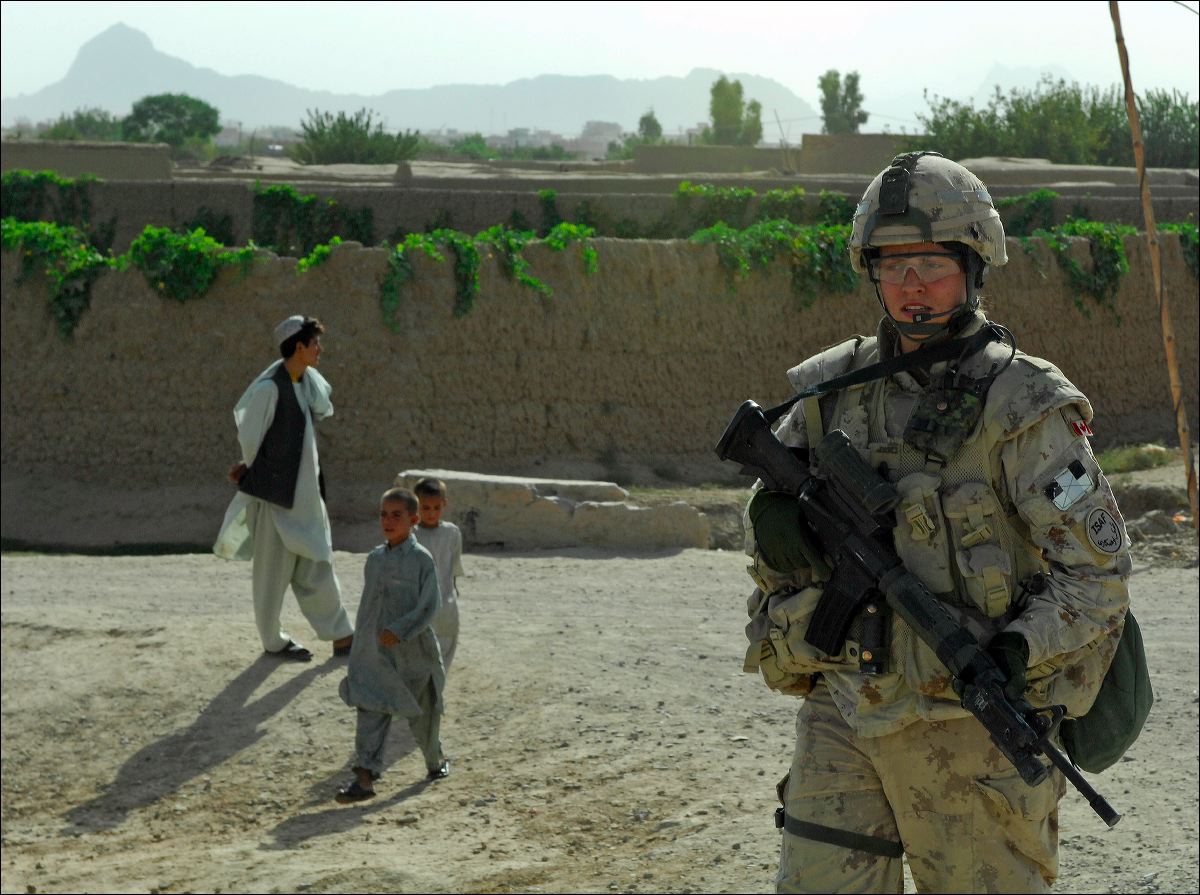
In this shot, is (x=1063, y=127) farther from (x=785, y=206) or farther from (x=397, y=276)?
(x=397, y=276)

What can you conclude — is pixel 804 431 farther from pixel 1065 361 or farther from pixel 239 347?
pixel 1065 361

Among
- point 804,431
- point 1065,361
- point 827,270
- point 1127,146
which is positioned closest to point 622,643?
point 804,431

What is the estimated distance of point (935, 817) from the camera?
2.96 m

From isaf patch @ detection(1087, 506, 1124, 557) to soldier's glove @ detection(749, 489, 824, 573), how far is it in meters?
0.53

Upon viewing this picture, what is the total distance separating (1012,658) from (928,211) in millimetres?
879

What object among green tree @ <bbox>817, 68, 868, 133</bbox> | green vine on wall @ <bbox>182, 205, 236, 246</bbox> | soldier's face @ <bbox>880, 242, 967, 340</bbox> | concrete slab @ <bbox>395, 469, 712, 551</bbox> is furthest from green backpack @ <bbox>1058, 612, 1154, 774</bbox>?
green tree @ <bbox>817, 68, 868, 133</bbox>

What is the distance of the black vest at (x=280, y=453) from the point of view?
7.55 m

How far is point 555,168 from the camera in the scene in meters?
24.6

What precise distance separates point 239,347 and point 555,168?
1194 cm

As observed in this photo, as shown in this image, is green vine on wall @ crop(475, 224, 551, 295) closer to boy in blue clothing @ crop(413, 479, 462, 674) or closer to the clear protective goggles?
boy in blue clothing @ crop(413, 479, 462, 674)

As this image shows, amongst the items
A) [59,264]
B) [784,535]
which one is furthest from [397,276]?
[784,535]

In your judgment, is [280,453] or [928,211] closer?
[928,211]

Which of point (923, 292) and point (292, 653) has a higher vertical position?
point (923, 292)

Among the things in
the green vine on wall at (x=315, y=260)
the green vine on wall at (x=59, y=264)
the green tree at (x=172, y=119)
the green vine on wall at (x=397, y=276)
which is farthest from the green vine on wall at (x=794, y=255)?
the green tree at (x=172, y=119)
